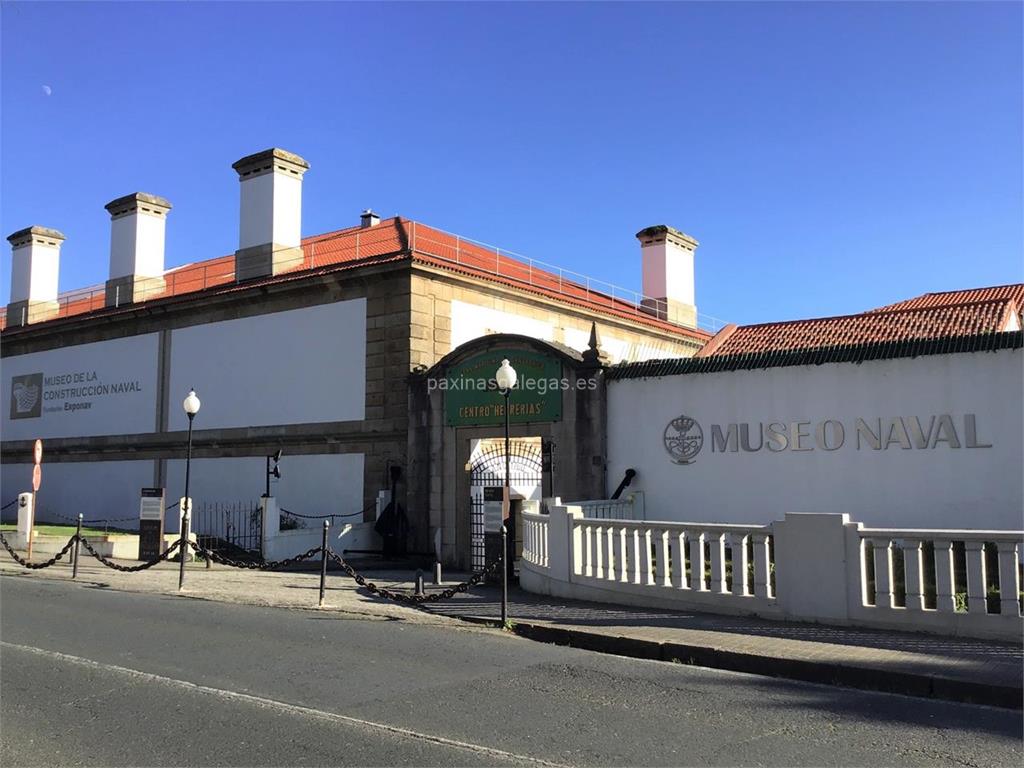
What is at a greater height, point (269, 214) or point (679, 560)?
point (269, 214)

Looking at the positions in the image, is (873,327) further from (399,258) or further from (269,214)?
(269,214)

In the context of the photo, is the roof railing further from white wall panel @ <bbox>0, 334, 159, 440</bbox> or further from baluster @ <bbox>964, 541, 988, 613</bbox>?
baluster @ <bbox>964, 541, 988, 613</bbox>

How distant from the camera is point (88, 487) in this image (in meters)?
29.2

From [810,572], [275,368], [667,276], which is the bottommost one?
[810,572]

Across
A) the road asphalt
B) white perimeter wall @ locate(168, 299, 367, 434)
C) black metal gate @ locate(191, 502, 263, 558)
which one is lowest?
the road asphalt

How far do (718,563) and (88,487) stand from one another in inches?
987

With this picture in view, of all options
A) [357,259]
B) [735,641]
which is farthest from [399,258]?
[735,641]

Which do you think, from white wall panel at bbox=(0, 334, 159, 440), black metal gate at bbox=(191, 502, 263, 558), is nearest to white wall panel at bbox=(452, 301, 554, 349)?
black metal gate at bbox=(191, 502, 263, 558)

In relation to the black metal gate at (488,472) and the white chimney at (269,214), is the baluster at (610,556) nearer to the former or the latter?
the black metal gate at (488,472)

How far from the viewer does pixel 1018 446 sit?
41.5 ft

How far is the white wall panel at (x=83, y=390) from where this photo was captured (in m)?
28.1

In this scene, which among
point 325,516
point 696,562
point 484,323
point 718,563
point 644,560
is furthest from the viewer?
point 484,323

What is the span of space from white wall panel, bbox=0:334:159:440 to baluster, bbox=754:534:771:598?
22321 mm

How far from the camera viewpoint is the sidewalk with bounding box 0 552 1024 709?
23.9 feet
